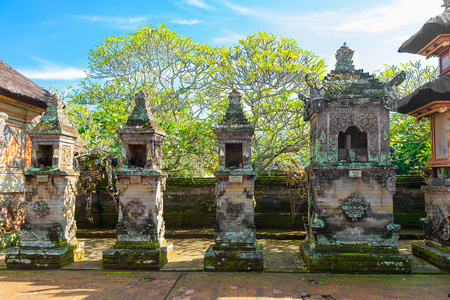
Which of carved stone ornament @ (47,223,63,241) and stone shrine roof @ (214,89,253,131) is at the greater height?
stone shrine roof @ (214,89,253,131)

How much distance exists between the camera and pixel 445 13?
33.9 feet

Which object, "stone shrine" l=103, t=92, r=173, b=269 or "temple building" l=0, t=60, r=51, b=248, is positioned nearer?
"stone shrine" l=103, t=92, r=173, b=269

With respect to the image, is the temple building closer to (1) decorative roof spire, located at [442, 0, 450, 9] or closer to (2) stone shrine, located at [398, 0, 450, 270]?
(2) stone shrine, located at [398, 0, 450, 270]

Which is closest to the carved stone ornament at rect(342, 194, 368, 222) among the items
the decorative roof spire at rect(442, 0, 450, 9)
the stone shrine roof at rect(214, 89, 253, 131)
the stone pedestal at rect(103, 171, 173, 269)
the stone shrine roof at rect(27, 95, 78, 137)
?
the stone shrine roof at rect(214, 89, 253, 131)

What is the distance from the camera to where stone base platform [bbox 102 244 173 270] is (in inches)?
362

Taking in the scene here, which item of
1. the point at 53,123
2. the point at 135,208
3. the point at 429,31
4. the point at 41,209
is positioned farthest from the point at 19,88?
the point at 429,31

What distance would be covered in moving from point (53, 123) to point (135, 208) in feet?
12.5

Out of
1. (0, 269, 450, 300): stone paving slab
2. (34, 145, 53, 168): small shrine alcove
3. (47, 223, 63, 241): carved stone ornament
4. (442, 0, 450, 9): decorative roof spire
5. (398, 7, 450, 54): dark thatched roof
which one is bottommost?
(0, 269, 450, 300): stone paving slab

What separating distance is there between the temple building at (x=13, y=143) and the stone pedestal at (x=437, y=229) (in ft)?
46.6

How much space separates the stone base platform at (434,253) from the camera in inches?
352

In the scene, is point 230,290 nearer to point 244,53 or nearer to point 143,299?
point 143,299

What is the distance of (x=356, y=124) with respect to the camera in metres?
9.29

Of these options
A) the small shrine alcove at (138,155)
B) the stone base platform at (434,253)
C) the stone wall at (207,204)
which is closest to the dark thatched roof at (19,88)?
the small shrine alcove at (138,155)

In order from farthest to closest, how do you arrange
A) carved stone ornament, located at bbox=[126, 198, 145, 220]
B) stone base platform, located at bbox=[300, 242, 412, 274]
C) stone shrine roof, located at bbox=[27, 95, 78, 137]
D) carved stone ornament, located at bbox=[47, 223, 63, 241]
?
stone shrine roof, located at bbox=[27, 95, 78, 137] < carved stone ornament, located at bbox=[126, 198, 145, 220] < carved stone ornament, located at bbox=[47, 223, 63, 241] < stone base platform, located at bbox=[300, 242, 412, 274]
